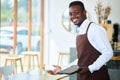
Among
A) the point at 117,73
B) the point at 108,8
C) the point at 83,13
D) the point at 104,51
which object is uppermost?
the point at 108,8

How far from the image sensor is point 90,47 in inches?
77.4

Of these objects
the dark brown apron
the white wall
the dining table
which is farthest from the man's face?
the white wall

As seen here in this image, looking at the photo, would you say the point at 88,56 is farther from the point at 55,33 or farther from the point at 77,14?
the point at 55,33

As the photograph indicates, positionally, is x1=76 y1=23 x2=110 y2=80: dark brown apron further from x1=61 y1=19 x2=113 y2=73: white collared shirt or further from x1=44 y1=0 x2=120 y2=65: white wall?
x1=44 y1=0 x2=120 y2=65: white wall

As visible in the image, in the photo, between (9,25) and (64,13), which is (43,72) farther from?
(64,13)

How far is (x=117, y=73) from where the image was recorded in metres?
4.05

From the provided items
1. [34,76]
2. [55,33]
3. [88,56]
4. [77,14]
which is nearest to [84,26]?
[77,14]

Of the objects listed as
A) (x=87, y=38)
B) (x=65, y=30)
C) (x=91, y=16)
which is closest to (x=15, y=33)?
(x=65, y=30)

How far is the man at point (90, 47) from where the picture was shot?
1.88m

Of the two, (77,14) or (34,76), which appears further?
(34,76)

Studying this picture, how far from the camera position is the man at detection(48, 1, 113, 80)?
74.1 inches

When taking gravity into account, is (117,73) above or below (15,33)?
below

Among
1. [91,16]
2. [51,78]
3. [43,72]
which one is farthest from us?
[91,16]

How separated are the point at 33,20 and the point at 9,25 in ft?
3.12
